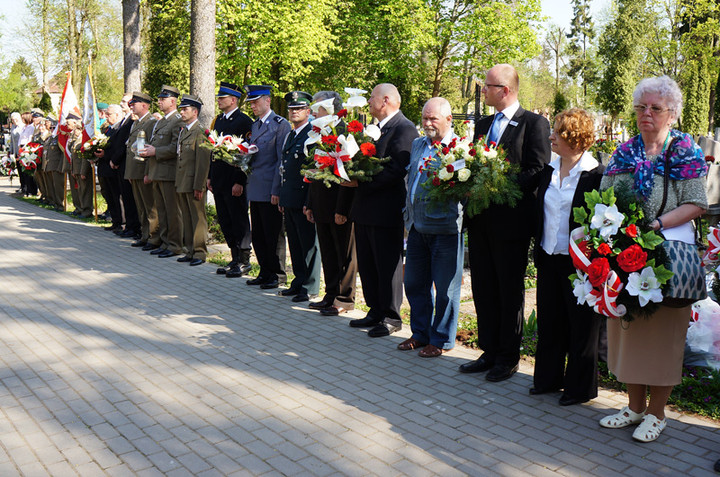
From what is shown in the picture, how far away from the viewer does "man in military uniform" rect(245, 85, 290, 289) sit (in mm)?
8672

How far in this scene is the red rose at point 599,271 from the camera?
402 cm

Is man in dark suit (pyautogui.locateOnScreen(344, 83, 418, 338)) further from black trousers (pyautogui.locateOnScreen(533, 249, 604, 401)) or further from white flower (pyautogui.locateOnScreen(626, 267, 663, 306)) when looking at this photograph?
white flower (pyautogui.locateOnScreen(626, 267, 663, 306))

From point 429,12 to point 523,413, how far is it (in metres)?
29.9

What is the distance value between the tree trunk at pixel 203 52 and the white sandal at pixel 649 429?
33.5 feet

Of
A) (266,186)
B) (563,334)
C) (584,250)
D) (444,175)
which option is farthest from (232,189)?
(584,250)

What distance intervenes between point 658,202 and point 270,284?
555 cm

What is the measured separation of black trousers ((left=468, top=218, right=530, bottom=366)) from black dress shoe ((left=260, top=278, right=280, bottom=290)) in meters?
3.78

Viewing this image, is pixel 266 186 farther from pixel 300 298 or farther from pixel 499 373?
pixel 499 373

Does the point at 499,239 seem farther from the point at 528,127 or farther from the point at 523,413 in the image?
the point at 523,413

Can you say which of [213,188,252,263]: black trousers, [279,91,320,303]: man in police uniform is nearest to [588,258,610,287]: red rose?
[279,91,320,303]: man in police uniform

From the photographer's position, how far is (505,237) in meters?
5.23

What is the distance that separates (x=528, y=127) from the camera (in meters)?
5.22

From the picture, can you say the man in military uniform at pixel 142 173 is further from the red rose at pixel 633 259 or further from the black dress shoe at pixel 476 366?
the red rose at pixel 633 259

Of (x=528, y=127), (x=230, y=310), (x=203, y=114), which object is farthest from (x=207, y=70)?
(x=528, y=127)
